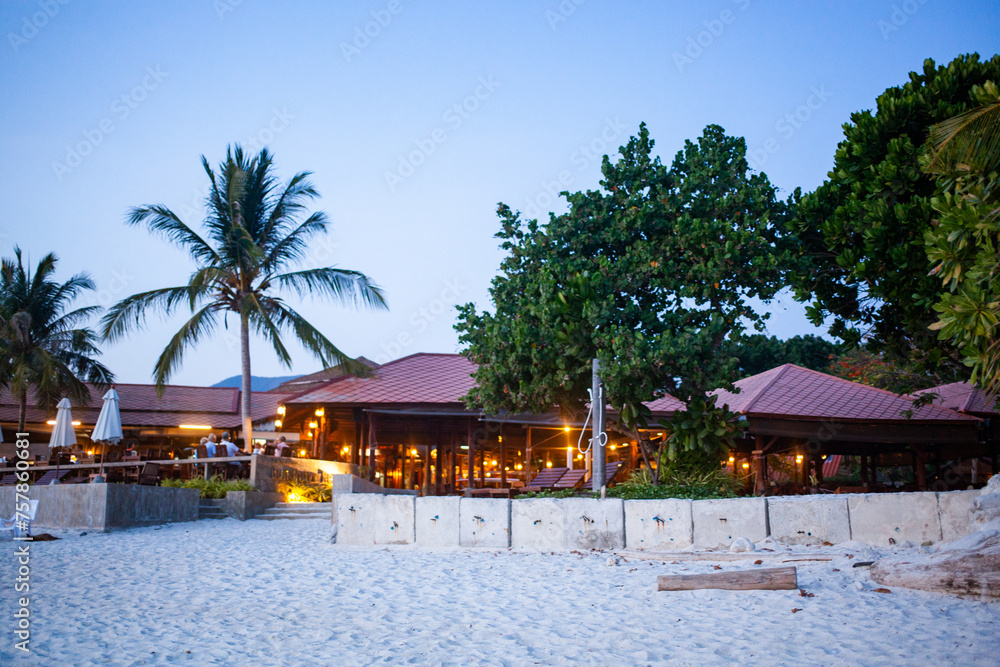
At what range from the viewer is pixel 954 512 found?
7.28 metres

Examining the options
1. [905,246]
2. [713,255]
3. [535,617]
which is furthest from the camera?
[713,255]

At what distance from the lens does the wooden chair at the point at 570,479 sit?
1301 centimetres

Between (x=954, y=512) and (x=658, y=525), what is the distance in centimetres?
301

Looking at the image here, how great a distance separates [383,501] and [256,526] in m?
3.67

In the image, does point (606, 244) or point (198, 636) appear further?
point (606, 244)

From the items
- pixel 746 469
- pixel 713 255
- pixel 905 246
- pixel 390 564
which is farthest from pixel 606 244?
pixel 746 469

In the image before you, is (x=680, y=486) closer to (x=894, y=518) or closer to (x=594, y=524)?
(x=594, y=524)

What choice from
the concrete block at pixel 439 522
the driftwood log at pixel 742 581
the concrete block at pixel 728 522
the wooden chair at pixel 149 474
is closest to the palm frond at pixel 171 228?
the wooden chair at pixel 149 474

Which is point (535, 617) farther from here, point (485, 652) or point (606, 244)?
point (606, 244)

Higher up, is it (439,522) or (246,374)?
(246,374)

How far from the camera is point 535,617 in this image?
221 inches

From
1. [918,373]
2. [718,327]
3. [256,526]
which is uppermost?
[718,327]

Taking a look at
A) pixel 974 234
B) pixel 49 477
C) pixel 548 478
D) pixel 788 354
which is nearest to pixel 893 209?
pixel 974 234

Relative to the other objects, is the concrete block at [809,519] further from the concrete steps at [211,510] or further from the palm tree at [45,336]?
the palm tree at [45,336]
